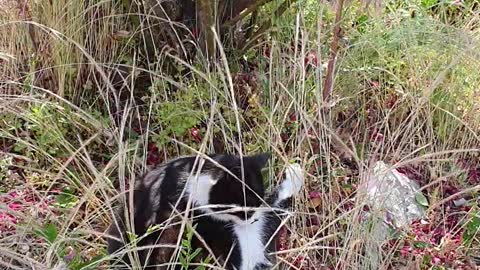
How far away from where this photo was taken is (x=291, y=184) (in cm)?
241

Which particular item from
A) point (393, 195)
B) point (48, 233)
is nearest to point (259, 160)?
point (393, 195)

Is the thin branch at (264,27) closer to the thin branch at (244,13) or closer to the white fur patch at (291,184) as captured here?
the thin branch at (244,13)

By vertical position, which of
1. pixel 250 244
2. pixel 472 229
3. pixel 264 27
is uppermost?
pixel 264 27

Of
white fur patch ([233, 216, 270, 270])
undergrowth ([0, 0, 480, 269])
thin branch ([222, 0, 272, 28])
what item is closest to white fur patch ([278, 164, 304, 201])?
undergrowth ([0, 0, 480, 269])

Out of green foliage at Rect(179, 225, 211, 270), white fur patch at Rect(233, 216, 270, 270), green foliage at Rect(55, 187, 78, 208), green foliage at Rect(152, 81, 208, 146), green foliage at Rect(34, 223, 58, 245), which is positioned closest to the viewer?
green foliage at Rect(179, 225, 211, 270)

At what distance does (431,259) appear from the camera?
2373mm

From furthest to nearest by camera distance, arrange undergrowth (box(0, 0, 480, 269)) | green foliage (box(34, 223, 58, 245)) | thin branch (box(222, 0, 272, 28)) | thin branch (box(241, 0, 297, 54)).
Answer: thin branch (box(241, 0, 297, 54))
thin branch (box(222, 0, 272, 28))
undergrowth (box(0, 0, 480, 269))
green foliage (box(34, 223, 58, 245))

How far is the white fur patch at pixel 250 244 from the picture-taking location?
2238 millimetres

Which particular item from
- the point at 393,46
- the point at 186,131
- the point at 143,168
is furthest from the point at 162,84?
the point at 393,46

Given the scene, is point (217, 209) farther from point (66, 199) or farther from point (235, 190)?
point (66, 199)

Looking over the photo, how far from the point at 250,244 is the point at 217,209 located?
149 millimetres

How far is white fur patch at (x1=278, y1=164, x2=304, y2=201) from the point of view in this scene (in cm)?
240

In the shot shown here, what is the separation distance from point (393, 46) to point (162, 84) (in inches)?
34.2

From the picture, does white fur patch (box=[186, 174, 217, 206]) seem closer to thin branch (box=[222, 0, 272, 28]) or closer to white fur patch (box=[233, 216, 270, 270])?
white fur patch (box=[233, 216, 270, 270])
